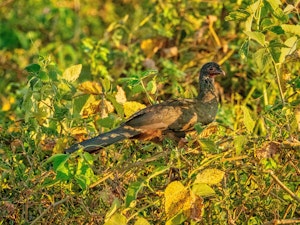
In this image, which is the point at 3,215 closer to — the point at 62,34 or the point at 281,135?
the point at 281,135

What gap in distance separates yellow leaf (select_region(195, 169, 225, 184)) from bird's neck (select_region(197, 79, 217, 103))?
1.51m

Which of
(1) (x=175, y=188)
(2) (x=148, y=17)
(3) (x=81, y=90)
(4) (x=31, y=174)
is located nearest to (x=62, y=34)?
(2) (x=148, y=17)

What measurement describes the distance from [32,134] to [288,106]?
51.0 inches

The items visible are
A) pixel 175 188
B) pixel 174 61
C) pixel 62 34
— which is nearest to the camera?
pixel 175 188

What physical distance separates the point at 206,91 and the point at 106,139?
1.07m

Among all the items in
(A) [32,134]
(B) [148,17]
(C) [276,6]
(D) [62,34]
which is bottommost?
(D) [62,34]

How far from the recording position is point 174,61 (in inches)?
287

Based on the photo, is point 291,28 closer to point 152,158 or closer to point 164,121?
point 152,158

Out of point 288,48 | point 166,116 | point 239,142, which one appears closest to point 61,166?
point 239,142

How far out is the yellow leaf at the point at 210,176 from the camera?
3.92m

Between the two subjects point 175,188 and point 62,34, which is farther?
point 62,34

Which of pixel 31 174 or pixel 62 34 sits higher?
pixel 31 174

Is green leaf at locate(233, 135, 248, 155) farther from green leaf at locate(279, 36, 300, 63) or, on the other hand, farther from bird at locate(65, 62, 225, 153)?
bird at locate(65, 62, 225, 153)

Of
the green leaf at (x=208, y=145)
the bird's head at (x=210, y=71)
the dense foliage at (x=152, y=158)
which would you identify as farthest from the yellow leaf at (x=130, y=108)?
the green leaf at (x=208, y=145)
